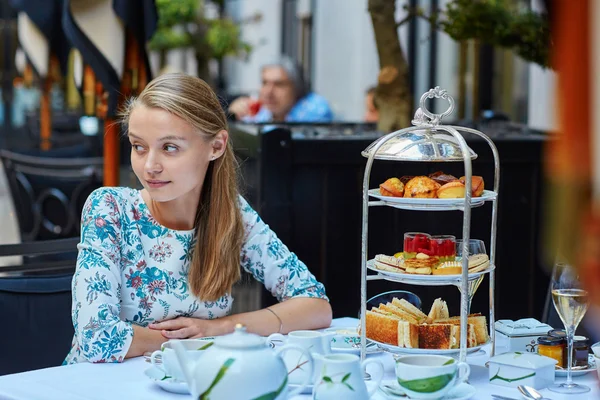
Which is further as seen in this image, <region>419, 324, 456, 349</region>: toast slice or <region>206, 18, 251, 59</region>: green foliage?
<region>206, 18, 251, 59</region>: green foliage

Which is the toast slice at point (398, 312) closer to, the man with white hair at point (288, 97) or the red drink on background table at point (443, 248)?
the red drink on background table at point (443, 248)

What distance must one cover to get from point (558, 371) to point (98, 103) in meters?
3.09

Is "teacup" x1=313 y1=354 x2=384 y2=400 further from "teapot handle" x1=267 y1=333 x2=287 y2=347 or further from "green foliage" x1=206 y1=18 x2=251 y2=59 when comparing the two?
"green foliage" x1=206 y1=18 x2=251 y2=59

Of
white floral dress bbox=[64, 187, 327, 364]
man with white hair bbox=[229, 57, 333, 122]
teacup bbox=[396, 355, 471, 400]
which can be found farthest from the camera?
man with white hair bbox=[229, 57, 333, 122]

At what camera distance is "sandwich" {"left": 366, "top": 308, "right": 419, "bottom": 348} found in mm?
1944

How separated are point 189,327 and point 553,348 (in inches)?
34.0

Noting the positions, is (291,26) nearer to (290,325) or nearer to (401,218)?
(401,218)

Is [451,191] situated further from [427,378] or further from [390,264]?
[427,378]

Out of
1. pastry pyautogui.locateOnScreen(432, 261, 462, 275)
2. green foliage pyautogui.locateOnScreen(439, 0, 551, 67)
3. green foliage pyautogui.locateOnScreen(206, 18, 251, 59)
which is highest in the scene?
green foliage pyautogui.locateOnScreen(206, 18, 251, 59)

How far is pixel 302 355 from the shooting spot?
5.87ft

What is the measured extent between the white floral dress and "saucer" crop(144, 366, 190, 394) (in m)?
0.26

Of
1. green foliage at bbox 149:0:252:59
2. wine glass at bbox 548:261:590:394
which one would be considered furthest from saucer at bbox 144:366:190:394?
green foliage at bbox 149:0:252:59

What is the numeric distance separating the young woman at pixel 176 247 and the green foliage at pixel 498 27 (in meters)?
2.40

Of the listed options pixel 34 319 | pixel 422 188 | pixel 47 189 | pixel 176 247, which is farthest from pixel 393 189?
pixel 47 189
